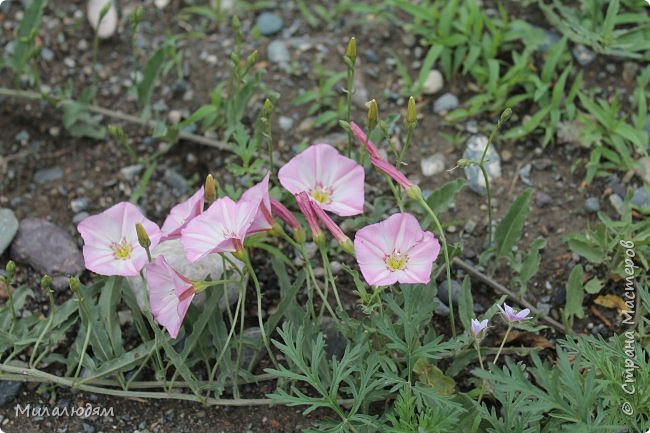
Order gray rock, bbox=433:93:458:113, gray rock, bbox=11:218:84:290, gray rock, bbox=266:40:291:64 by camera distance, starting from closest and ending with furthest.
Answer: gray rock, bbox=11:218:84:290, gray rock, bbox=433:93:458:113, gray rock, bbox=266:40:291:64

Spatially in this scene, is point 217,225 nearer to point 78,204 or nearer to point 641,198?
point 78,204

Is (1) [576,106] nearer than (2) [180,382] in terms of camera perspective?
No

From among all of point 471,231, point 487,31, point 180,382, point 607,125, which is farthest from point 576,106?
point 180,382

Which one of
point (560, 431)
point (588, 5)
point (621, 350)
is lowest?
point (560, 431)

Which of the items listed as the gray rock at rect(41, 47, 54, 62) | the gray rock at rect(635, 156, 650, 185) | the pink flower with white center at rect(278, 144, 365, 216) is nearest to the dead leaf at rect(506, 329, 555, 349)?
the pink flower with white center at rect(278, 144, 365, 216)

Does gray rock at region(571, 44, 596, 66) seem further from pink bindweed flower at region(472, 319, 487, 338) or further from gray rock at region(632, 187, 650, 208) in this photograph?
pink bindweed flower at region(472, 319, 487, 338)

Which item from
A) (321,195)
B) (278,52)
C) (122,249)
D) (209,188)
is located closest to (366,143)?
(321,195)

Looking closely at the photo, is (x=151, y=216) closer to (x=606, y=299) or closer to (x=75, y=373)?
(x=75, y=373)
